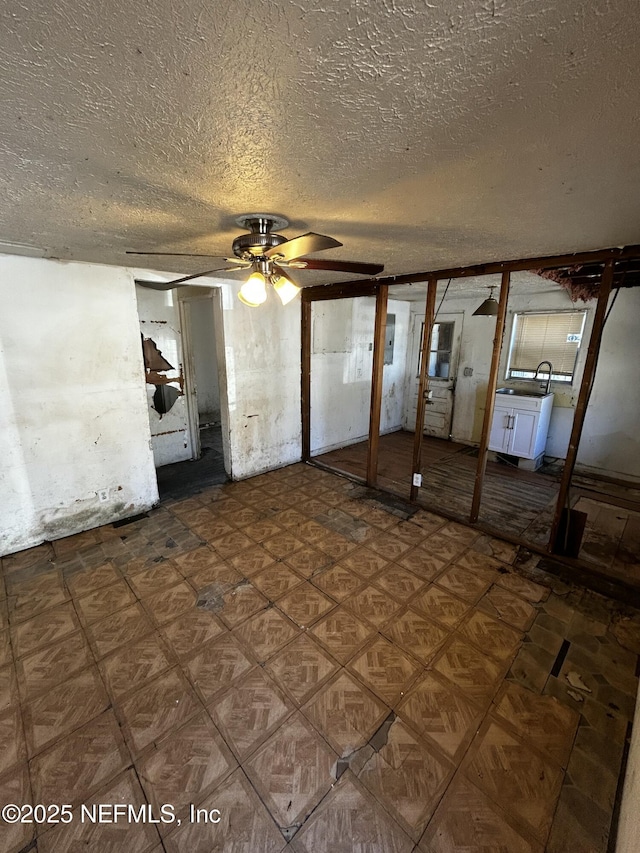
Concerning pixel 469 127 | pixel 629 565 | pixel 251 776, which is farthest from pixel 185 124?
pixel 629 565

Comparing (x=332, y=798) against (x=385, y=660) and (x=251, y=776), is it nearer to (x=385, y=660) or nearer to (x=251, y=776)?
(x=251, y=776)

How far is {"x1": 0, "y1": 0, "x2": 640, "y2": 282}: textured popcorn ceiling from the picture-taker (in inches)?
25.8

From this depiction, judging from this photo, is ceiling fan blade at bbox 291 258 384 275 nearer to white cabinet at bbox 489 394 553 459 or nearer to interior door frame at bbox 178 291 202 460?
interior door frame at bbox 178 291 202 460

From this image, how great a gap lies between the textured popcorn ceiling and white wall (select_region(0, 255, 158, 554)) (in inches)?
44.2

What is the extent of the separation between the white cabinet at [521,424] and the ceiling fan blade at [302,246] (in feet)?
11.9

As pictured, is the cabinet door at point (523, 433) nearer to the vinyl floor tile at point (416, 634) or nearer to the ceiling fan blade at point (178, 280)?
the vinyl floor tile at point (416, 634)

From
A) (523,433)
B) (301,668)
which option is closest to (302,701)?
(301,668)

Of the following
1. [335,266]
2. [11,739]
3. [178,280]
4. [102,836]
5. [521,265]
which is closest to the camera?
[102,836]

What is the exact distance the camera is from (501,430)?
15.4 ft

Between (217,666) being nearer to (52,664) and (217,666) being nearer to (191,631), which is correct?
(191,631)

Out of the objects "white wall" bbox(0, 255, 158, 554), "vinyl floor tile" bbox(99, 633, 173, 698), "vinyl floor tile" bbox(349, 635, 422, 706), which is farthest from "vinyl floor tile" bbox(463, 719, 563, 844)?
"white wall" bbox(0, 255, 158, 554)

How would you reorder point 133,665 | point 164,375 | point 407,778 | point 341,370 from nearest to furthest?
point 407,778 → point 133,665 → point 164,375 → point 341,370

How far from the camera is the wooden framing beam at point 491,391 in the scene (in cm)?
270

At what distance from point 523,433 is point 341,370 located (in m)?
2.52
